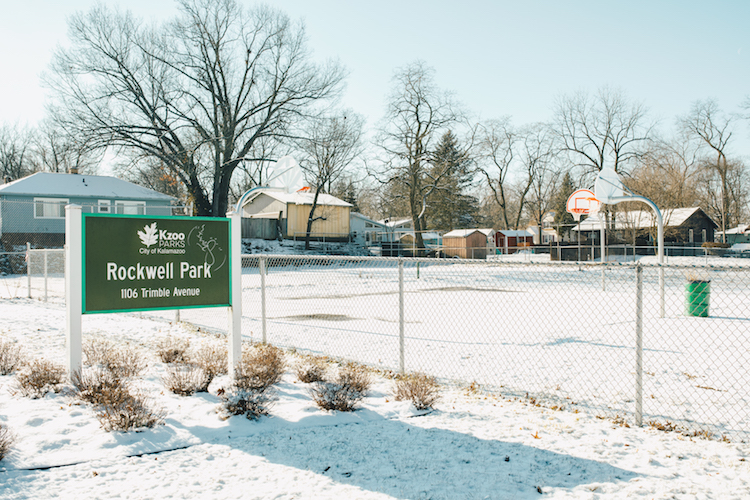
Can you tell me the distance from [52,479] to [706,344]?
8885mm

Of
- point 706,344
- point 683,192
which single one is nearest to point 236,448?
point 706,344

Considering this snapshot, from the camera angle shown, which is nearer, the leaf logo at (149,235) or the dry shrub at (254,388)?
the dry shrub at (254,388)

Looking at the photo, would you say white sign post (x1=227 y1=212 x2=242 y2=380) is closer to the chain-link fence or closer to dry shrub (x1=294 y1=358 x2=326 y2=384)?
dry shrub (x1=294 y1=358 x2=326 y2=384)

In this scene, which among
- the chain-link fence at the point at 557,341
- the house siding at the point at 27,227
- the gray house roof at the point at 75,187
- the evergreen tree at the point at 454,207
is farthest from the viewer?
the evergreen tree at the point at 454,207

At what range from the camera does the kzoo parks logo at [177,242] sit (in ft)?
17.7

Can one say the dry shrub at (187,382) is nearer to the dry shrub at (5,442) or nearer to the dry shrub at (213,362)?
the dry shrub at (213,362)

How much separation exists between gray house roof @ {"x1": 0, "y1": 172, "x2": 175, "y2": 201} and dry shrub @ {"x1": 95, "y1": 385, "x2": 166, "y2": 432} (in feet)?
103

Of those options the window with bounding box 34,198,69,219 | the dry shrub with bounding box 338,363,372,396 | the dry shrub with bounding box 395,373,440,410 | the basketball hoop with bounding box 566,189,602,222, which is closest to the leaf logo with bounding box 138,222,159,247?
the dry shrub with bounding box 338,363,372,396

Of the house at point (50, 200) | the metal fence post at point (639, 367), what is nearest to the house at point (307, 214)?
the house at point (50, 200)

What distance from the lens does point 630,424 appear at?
439 centimetres

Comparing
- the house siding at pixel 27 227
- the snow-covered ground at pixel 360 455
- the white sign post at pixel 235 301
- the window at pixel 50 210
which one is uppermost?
the window at pixel 50 210

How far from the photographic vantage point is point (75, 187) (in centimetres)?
3192

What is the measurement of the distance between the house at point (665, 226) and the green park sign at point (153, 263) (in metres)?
36.7

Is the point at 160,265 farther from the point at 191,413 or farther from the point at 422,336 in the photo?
the point at 422,336
